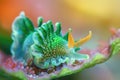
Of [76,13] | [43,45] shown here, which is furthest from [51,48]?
[76,13]

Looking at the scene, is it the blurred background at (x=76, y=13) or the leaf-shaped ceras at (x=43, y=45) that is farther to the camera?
the blurred background at (x=76, y=13)

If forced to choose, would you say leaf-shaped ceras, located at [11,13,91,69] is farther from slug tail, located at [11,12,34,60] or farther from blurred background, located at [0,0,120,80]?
blurred background, located at [0,0,120,80]

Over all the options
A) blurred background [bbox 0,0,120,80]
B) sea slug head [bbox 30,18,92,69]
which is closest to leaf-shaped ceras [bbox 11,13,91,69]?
sea slug head [bbox 30,18,92,69]

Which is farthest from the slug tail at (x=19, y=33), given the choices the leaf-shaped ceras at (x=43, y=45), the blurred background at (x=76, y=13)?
the blurred background at (x=76, y=13)

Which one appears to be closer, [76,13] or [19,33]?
[19,33]

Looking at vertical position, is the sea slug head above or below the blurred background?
below

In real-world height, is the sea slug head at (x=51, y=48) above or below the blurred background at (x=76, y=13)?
below

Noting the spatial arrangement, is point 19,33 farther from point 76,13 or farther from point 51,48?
point 76,13

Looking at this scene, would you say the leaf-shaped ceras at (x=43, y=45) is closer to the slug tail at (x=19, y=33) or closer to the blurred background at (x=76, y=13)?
the slug tail at (x=19, y=33)
